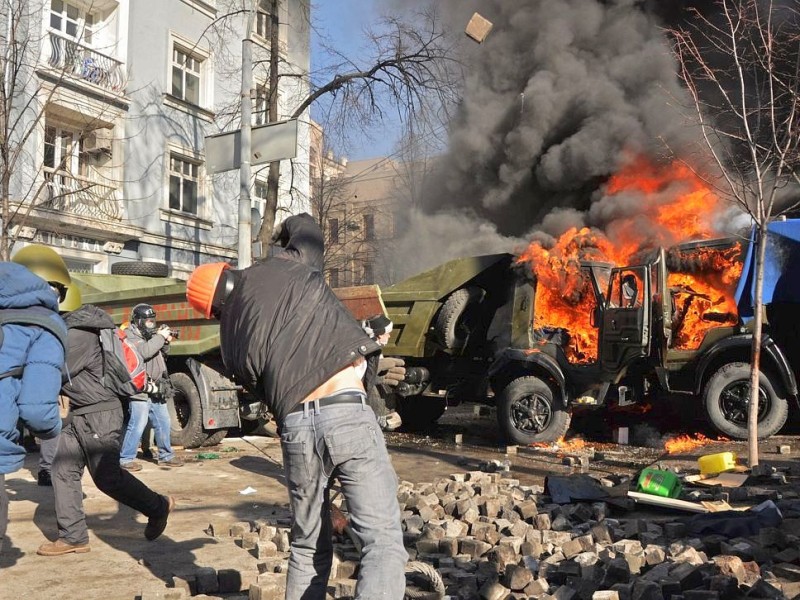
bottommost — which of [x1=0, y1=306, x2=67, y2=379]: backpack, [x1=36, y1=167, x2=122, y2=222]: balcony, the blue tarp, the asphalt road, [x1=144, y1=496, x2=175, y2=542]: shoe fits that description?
the asphalt road

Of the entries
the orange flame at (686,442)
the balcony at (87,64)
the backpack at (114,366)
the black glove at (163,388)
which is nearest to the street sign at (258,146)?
the black glove at (163,388)

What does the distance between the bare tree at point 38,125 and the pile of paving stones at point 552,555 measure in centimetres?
1016

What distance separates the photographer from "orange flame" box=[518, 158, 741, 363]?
31.8ft

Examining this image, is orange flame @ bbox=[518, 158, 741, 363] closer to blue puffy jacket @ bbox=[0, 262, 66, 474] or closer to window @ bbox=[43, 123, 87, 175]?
blue puffy jacket @ bbox=[0, 262, 66, 474]

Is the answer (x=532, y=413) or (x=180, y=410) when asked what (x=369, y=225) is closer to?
(x=180, y=410)

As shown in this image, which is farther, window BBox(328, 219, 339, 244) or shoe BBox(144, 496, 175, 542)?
window BBox(328, 219, 339, 244)

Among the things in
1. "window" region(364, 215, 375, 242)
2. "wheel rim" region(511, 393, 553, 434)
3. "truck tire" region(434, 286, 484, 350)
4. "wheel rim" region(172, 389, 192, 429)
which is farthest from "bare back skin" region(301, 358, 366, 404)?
"window" region(364, 215, 375, 242)

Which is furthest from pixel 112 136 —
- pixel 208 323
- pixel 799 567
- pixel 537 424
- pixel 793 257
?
pixel 799 567

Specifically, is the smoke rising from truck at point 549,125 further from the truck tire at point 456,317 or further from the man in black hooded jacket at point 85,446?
the man in black hooded jacket at point 85,446

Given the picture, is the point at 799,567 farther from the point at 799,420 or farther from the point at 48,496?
the point at 799,420

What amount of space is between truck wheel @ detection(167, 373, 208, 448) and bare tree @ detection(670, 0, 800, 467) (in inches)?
260

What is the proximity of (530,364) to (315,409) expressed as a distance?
747 centimetres

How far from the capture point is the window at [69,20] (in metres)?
18.4

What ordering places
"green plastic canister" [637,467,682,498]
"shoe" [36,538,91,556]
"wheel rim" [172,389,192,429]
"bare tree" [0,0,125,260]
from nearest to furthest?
"shoe" [36,538,91,556]
"green plastic canister" [637,467,682,498]
"wheel rim" [172,389,192,429]
"bare tree" [0,0,125,260]
